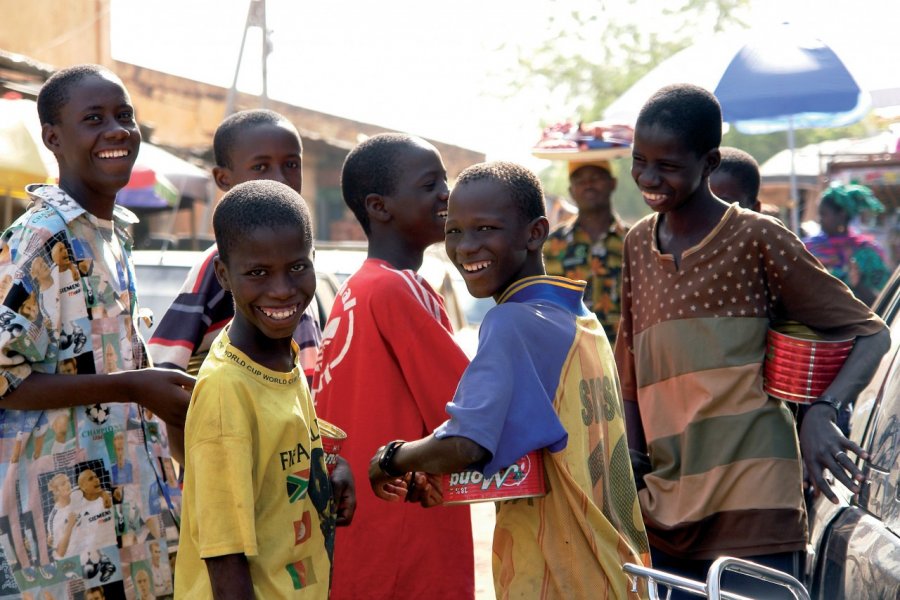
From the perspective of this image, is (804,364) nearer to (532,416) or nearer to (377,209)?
(532,416)

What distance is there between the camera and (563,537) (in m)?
2.64

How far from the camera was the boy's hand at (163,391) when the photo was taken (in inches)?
120

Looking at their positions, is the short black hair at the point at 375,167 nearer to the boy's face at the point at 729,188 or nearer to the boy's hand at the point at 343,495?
the boy's hand at the point at 343,495

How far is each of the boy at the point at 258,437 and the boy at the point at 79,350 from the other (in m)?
0.48

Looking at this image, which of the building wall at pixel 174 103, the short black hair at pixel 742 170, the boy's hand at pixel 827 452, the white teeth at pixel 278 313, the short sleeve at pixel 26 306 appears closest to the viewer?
the white teeth at pixel 278 313

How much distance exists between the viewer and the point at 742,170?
4.97 meters

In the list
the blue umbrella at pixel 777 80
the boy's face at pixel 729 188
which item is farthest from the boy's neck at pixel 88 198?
the blue umbrella at pixel 777 80

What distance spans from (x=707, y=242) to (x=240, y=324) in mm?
1453

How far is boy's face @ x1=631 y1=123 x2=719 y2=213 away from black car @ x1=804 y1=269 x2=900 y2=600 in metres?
0.76

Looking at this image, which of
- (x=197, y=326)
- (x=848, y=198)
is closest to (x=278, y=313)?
(x=197, y=326)

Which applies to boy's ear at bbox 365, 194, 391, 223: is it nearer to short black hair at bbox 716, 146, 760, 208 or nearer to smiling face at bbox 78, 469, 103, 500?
smiling face at bbox 78, 469, 103, 500

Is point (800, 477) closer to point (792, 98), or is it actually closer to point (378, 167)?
point (378, 167)

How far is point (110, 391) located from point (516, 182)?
49.5 inches

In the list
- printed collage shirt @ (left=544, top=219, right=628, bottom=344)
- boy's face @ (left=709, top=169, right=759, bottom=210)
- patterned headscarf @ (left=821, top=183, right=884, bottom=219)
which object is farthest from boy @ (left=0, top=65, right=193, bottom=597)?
patterned headscarf @ (left=821, top=183, right=884, bottom=219)
